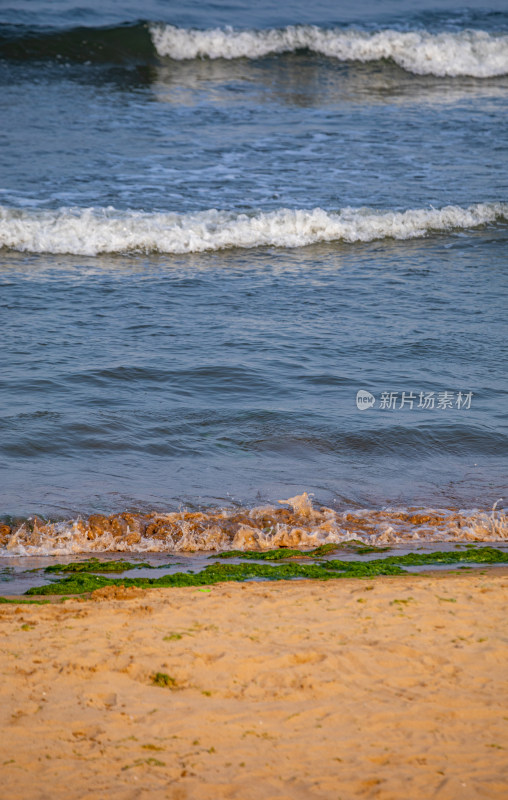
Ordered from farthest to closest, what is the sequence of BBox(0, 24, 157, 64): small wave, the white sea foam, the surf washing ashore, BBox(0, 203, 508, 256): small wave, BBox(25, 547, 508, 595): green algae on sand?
the white sea foam, BBox(0, 24, 157, 64): small wave, BBox(0, 203, 508, 256): small wave, BBox(25, 547, 508, 595): green algae on sand, the surf washing ashore

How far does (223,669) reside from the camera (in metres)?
3.29

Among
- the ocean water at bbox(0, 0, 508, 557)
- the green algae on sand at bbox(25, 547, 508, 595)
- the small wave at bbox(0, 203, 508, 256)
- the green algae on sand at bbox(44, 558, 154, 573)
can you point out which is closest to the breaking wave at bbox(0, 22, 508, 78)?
the ocean water at bbox(0, 0, 508, 557)

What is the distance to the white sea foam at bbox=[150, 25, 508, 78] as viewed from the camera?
69.5 ft

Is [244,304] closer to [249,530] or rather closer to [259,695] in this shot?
[249,530]

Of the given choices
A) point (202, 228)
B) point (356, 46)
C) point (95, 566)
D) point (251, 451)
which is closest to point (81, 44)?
point (356, 46)

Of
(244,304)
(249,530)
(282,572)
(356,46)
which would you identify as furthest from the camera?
(356,46)

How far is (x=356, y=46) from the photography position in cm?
2192

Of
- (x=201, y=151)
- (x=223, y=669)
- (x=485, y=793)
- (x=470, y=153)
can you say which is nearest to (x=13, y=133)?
(x=201, y=151)

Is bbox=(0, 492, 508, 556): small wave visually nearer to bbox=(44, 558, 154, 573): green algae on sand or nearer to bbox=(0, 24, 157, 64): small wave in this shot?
bbox=(44, 558, 154, 573): green algae on sand

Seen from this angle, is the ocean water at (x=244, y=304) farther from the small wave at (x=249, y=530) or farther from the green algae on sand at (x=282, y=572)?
the green algae on sand at (x=282, y=572)

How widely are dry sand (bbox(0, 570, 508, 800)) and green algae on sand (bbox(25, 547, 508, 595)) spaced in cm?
20

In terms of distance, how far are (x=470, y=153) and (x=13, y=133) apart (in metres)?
8.51

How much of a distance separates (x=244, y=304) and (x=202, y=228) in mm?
2614

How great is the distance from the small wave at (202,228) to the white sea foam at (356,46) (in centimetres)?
1168
